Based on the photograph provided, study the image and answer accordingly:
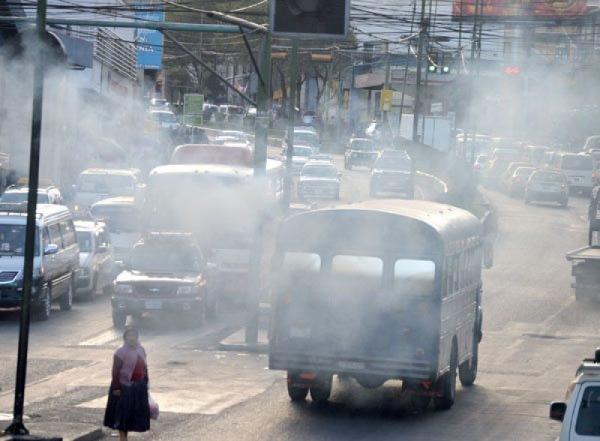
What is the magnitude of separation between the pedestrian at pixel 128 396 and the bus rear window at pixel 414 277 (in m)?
4.07

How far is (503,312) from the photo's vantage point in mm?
29516

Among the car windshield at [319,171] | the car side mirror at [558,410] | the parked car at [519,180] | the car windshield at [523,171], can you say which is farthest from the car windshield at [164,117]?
the car side mirror at [558,410]

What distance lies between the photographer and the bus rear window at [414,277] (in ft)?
54.4

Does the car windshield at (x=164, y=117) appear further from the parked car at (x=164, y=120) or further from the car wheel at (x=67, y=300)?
the car wheel at (x=67, y=300)

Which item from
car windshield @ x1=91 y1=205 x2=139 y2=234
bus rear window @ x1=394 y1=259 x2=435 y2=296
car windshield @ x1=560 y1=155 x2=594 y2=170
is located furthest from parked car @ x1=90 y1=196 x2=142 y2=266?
car windshield @ x1=560 y1=155 x2=594 y2=170

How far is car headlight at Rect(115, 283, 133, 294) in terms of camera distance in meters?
25.1

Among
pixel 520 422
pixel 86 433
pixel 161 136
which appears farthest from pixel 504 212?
pixel 86 433

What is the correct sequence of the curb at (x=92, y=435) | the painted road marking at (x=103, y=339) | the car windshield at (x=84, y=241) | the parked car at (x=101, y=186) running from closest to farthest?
1. the curb at (x=92, y=435)
2. the painted road marking at (x=103, y=339)
3. the car windshield at (x=84, y=241)
4. the parked car at (x=101, y=186)

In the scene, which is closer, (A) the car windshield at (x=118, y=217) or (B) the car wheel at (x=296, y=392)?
(B) the car wheel at (x=296, y=392)

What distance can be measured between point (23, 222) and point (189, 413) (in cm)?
1069

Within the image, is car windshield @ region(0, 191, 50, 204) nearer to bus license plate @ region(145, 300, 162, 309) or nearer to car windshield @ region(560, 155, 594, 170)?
bus license plate @ region(145, 300, 162, 309)

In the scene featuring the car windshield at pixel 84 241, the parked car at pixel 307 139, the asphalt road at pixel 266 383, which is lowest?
the asphalt road at pixel 266 383

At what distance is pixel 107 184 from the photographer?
41562mm

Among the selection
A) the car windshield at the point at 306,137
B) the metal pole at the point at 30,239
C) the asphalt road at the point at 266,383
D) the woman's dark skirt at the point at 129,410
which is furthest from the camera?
the car windshield at the point at 306,137
